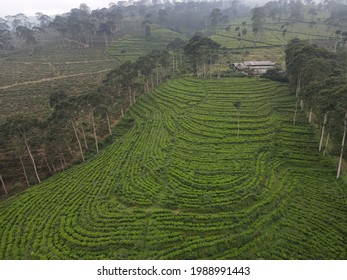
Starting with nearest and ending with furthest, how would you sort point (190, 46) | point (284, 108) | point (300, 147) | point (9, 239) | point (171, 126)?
point (9, 239), point (300, 147), point (171, 126), point (284, 108), point (190, 46)

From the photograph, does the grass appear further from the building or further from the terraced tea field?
the terraced tea field

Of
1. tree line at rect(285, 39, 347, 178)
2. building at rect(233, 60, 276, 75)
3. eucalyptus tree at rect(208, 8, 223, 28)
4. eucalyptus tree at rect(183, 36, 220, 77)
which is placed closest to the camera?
tree line at rect(285, 39, 347, 178)

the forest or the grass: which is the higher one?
the grass

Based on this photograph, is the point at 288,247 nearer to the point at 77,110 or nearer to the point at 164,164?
the point at 164,164

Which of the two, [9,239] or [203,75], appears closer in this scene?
[9,239]

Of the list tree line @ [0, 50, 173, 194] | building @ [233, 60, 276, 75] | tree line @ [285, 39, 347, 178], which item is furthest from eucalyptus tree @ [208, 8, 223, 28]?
tree line @ [0, 50, 173, 194]
